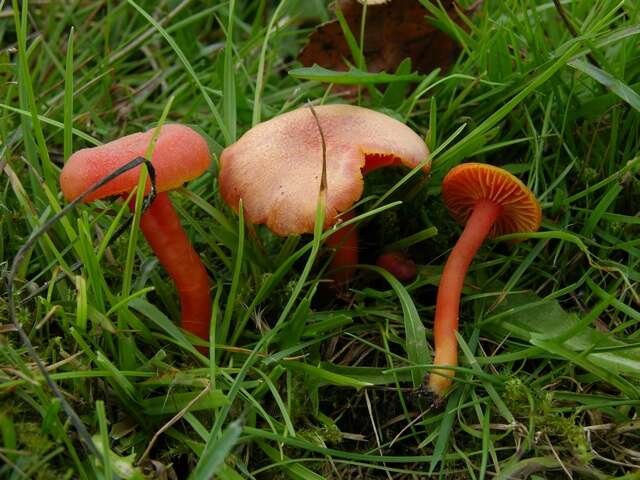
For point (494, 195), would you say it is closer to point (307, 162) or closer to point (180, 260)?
point (307, 162)

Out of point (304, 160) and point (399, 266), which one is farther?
point (399, 266)

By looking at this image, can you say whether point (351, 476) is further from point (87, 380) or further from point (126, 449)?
point (87, 380)

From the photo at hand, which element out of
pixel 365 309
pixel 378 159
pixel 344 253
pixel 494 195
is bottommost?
pixel 365 309

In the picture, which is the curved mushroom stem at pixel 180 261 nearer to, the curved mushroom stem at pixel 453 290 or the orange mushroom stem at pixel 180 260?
the orange mushroom stem at pixel 180 260

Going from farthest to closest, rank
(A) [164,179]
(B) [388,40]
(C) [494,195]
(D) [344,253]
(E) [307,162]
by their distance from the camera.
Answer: (B) [388,40] < (D) [344,253] < (C) [494,195] < (E) [307,162] < (A) [164,179]

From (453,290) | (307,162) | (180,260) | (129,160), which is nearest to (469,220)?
(453,290)

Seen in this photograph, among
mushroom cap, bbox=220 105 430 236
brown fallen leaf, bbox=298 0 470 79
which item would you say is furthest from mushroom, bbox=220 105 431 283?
brown fallen leaf, bbox=298 0 470 79
